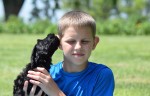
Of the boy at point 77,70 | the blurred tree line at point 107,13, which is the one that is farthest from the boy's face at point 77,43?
the blurred tree line at point 107,13

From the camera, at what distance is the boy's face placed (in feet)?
15.1

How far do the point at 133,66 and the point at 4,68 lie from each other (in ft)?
8.93

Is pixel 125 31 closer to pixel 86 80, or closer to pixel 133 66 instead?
pixel 133 66

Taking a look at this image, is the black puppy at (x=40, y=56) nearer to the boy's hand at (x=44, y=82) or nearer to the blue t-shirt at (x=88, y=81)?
the boy's hand at (x=44, y=82)

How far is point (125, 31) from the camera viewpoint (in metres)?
27.3

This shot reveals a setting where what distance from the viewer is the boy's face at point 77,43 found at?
15.1ft

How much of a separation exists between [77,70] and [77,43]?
0.34 meters

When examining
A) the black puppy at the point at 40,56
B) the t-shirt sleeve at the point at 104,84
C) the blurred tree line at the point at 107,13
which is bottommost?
the blurred tree line at the point at 107,13

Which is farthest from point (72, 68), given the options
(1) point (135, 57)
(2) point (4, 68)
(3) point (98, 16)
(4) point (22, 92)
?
(3) point (98, 16)

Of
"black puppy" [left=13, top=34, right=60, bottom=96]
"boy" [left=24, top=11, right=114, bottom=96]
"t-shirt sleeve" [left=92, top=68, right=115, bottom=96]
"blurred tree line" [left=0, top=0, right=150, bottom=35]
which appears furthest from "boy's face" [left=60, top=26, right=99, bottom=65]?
"blurred tree line" [left=0, top=0, right=150, bottom=35]

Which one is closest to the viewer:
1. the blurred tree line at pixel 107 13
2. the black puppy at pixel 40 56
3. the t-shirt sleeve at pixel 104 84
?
the black puppy at pixel 40 56

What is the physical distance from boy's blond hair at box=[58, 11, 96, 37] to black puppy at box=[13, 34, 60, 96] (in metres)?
0.14

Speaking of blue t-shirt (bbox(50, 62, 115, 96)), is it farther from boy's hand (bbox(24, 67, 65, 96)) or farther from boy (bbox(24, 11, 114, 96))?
boy's hand (bbox(24, 67, 65, 96))

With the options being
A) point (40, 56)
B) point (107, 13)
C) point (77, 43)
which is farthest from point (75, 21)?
point (107, 13)
